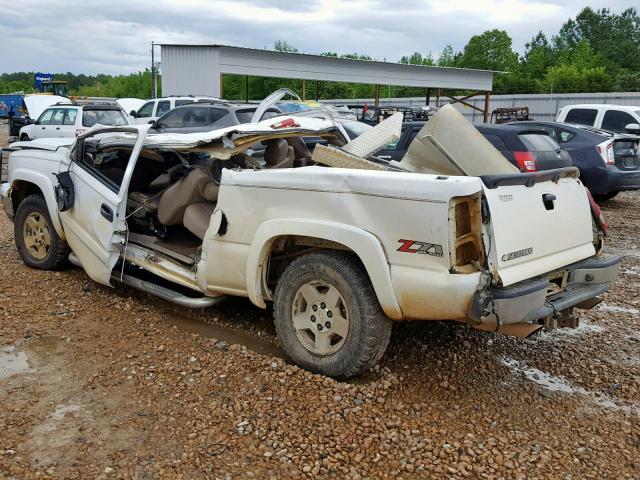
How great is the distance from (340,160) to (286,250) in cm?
74

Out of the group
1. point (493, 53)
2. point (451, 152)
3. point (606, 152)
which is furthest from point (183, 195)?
point (493, 53)

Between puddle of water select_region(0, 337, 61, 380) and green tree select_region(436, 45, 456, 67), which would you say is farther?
green tree select_region(436, 45, 456, 67)

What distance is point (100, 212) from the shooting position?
16.8 ft

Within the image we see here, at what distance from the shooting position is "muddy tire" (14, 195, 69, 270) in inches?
235

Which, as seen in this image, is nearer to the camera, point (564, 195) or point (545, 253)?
point (545, 253)

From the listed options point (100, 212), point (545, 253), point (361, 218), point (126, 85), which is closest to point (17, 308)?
point (100, 212)

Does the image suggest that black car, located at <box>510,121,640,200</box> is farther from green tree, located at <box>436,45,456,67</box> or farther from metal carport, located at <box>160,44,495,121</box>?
green tree, located at <box>436,45,456,67</box>

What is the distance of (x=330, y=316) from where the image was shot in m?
3.88

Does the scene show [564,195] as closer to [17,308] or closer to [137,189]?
[137,189]

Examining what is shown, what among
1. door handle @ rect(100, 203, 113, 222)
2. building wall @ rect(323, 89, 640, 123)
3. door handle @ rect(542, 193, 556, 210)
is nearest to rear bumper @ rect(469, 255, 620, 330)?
door handle @ rect(542, 193, 556, 210)

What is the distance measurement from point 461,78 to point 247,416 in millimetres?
28650

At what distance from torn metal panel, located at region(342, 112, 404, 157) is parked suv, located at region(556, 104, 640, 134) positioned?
11.2 metres

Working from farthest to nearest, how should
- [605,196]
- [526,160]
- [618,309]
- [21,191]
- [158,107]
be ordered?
[158,107], [605,196], [526,160], [21,191], [618,309]

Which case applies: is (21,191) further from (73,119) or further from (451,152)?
(73,119)
